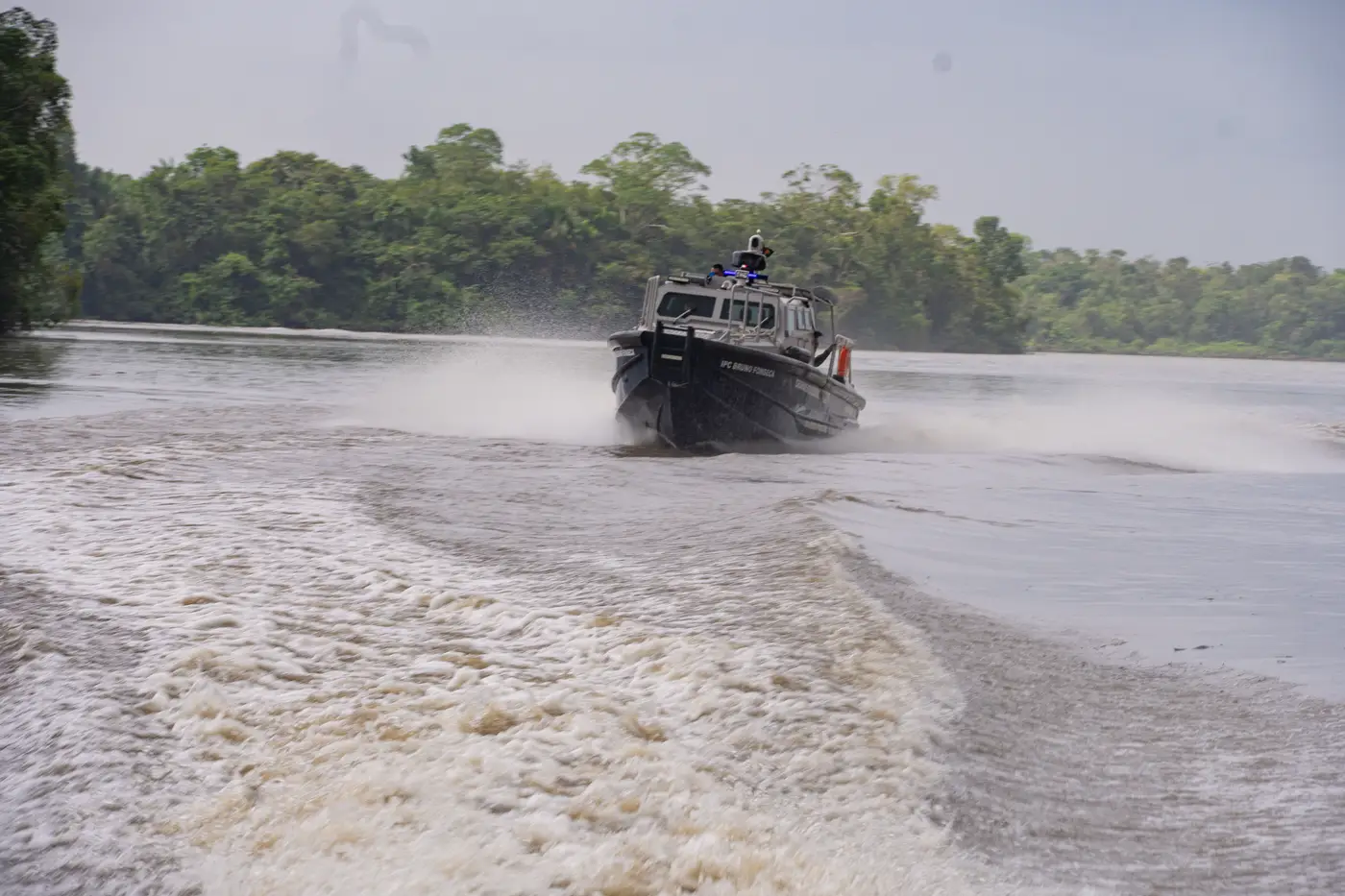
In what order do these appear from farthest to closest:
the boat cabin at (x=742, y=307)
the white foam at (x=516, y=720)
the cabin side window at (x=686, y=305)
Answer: the cabin side window at (x=686, y=305) → the boat cabin at (x=742, y=307) → the white foam at (x=516, y=720)

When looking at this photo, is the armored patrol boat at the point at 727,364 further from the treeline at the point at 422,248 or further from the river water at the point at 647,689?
the treeline at the point at 422,248

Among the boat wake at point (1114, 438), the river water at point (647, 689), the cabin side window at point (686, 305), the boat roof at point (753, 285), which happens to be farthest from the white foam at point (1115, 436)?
the river water at point (647, 689)

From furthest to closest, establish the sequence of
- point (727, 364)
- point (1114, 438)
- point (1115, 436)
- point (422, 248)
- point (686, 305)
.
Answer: point (422, 248) < point (1115, 436) < point (1114, 438) < point (686, 305) < point (727, 364)

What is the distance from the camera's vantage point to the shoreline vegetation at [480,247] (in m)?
84.2

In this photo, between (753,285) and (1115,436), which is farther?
(1115,436)

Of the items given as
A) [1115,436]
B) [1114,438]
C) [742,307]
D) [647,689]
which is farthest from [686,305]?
[647,689]

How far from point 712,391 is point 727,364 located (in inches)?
16.9

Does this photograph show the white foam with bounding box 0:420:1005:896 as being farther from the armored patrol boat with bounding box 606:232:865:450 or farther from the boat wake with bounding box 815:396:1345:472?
the boat wake with bounding box 815:396:1345:472

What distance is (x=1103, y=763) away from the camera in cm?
496

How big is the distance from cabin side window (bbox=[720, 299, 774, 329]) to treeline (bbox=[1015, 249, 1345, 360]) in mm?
120871

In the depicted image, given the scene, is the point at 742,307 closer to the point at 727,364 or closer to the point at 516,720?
the point at 727,364

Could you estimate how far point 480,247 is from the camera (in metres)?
91.1

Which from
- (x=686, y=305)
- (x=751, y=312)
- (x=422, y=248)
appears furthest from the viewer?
→ (x=422, y=248)

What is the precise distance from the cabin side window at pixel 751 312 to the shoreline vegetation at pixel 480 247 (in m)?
57.2
